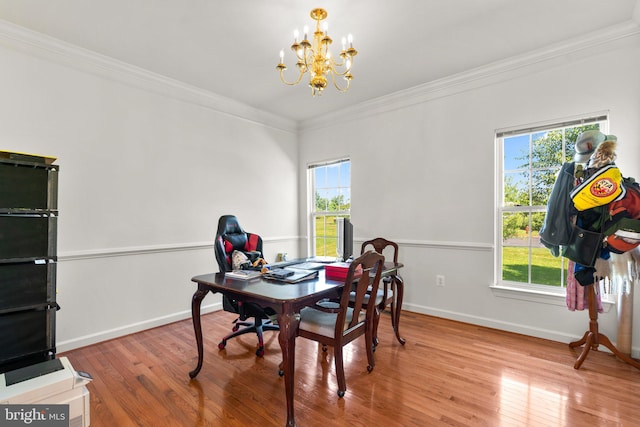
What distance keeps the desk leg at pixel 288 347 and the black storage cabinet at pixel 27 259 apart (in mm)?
1555

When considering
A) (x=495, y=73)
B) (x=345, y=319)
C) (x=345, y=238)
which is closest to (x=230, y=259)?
(x=345, y=238)

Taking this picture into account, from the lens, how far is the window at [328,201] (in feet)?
14.8

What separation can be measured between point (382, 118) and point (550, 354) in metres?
2.98

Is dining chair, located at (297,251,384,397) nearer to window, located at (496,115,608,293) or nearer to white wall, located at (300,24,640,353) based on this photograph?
white wall, located at (300,24,640,353)

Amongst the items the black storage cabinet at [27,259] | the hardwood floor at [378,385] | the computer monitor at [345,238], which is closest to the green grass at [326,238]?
the computer monitor at [345,238]

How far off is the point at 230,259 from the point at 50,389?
1.45m

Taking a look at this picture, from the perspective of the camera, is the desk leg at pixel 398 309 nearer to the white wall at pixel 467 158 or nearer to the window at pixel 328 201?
the white wall at pixel 467 158

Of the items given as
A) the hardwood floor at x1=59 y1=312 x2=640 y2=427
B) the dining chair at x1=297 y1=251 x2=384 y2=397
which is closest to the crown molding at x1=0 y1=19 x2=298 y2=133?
the hardwood floor at x1=59 y1=312 x2=640 y2=427

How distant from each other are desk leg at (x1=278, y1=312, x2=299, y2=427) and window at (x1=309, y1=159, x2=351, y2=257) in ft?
8.92

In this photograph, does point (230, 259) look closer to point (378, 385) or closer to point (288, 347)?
point (288, 347)

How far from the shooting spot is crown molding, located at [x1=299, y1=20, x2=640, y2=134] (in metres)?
2.58

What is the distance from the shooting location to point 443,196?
351cm

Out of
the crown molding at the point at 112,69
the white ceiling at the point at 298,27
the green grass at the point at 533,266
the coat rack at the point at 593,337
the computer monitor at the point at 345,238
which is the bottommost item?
the coat rack at the point at 593,337

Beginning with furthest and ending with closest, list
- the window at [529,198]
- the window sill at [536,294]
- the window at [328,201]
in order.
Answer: the window at [328,201] < the window at [529,198] < the window sill at [536,294]
